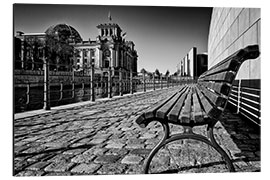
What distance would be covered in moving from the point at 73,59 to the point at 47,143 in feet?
22.1

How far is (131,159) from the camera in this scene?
229 centimetres

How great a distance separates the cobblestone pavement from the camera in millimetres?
2104

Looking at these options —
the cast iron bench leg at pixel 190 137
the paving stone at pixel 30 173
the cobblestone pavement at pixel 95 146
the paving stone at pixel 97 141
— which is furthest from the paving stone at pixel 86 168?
the paving stone at pixel 97 141

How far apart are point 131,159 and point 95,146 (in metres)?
0.60

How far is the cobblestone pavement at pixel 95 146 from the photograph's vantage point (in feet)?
6.90

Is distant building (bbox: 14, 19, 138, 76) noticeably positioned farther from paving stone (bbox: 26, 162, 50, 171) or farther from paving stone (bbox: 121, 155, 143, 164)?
paving stone (bbox: 121, 155, 143, 164)

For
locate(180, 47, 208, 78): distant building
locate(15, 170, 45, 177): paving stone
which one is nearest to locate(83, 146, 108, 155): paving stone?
locate(15, 170, 45, 177): paving stone

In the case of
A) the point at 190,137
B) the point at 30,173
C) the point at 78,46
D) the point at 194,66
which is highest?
the point at 78,46

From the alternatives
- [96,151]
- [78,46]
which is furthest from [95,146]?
[78,46]

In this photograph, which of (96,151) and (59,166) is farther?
(96,151)

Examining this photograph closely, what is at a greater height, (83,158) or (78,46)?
(78,46)

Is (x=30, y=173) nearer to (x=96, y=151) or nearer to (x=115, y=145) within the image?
(x=96, y=151)
